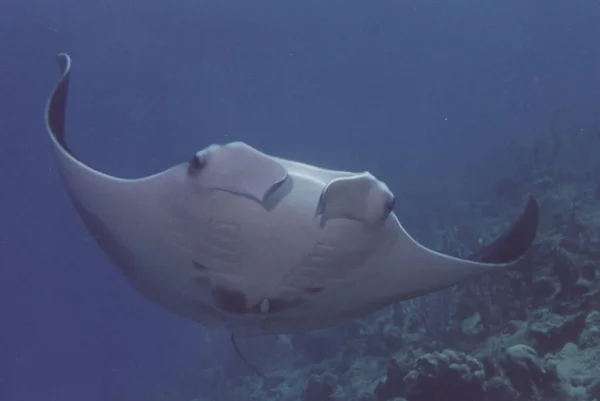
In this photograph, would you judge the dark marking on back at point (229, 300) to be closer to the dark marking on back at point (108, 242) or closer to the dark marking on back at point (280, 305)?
the dark marking on back at point (280, 305)

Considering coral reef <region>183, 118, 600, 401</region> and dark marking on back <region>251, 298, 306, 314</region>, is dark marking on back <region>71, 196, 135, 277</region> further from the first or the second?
coral reef <region>183, 118, 600, 401</region>

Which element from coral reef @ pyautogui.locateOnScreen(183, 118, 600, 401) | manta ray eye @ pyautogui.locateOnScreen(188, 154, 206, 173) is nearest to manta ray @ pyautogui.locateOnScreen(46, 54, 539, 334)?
manta ray eye @ pyautogui.locateOnScreen(188, 154, 206, 173)

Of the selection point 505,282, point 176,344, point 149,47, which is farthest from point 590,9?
point 505,282

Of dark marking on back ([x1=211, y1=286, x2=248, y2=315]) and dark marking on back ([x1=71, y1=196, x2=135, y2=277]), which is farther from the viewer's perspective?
dark marking on back ([x1=71, y1=196, x2=135, y2=277])

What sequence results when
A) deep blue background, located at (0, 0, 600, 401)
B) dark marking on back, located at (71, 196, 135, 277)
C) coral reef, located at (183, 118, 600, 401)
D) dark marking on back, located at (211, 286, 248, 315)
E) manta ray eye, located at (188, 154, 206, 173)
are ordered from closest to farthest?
manta ray eye, located at (188, 154, 206, 173)
dark marking on back, located at (211, 286, 248, 315)
dark marking on back, located at (71, 196, 135, 277)
coral reef, located at (183, 118, 600, 401)
deep blue background, located at (0, 0, 600, 401)

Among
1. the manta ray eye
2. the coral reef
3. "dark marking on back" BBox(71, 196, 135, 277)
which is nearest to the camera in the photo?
the manta ray eye

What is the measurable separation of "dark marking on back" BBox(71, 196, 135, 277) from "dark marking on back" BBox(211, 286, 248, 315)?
67cm

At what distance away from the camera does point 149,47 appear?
33.4m

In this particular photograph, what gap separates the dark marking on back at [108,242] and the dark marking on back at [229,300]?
2.21 feet

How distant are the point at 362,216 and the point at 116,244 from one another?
1850 millimetres

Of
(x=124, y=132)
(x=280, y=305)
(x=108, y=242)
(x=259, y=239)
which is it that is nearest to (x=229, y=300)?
(x=280, y=305)

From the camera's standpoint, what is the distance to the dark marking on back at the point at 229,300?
9.87 ft

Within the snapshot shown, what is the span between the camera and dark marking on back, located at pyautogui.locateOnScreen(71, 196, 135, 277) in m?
3.29

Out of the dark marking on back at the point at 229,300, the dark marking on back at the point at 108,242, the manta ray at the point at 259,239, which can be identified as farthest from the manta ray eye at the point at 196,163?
the dark marking on back at the point at 108,242
